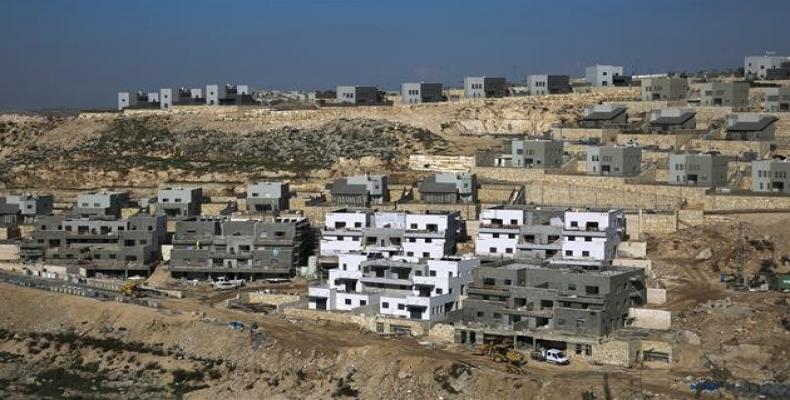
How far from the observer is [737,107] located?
73.6 metres

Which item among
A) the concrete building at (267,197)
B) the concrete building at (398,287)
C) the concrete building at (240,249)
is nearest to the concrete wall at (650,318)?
the concrete building at (398,287)

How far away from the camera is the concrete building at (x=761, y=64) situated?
86000 mm

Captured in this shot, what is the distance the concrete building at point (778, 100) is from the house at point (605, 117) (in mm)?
7508

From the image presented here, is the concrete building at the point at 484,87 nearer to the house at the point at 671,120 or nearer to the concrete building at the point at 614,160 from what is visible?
the house at the point at 671,120

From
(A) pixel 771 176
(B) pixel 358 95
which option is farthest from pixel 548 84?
(A) pixel 771 176

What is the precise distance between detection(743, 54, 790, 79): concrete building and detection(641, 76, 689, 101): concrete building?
29.5ft

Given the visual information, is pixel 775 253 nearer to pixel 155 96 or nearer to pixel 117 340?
pixel 117 340

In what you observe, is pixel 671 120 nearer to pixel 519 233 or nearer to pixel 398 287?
pixel 519 233

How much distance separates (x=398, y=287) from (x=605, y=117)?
87.1 ft

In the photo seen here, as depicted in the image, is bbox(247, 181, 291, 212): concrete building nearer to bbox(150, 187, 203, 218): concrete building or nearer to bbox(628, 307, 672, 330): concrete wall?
bbox(150, 187, 203, 218): concrete building

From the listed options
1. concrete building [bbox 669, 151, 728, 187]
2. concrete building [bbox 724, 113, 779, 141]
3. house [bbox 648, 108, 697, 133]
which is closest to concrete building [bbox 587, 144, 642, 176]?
concrete building [bbox 669, 151, 728, 187]

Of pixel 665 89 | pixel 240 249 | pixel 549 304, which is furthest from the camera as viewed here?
pixel 665 89

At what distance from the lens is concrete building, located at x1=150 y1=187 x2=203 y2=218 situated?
6375 cm

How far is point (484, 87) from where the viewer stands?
286 feet
